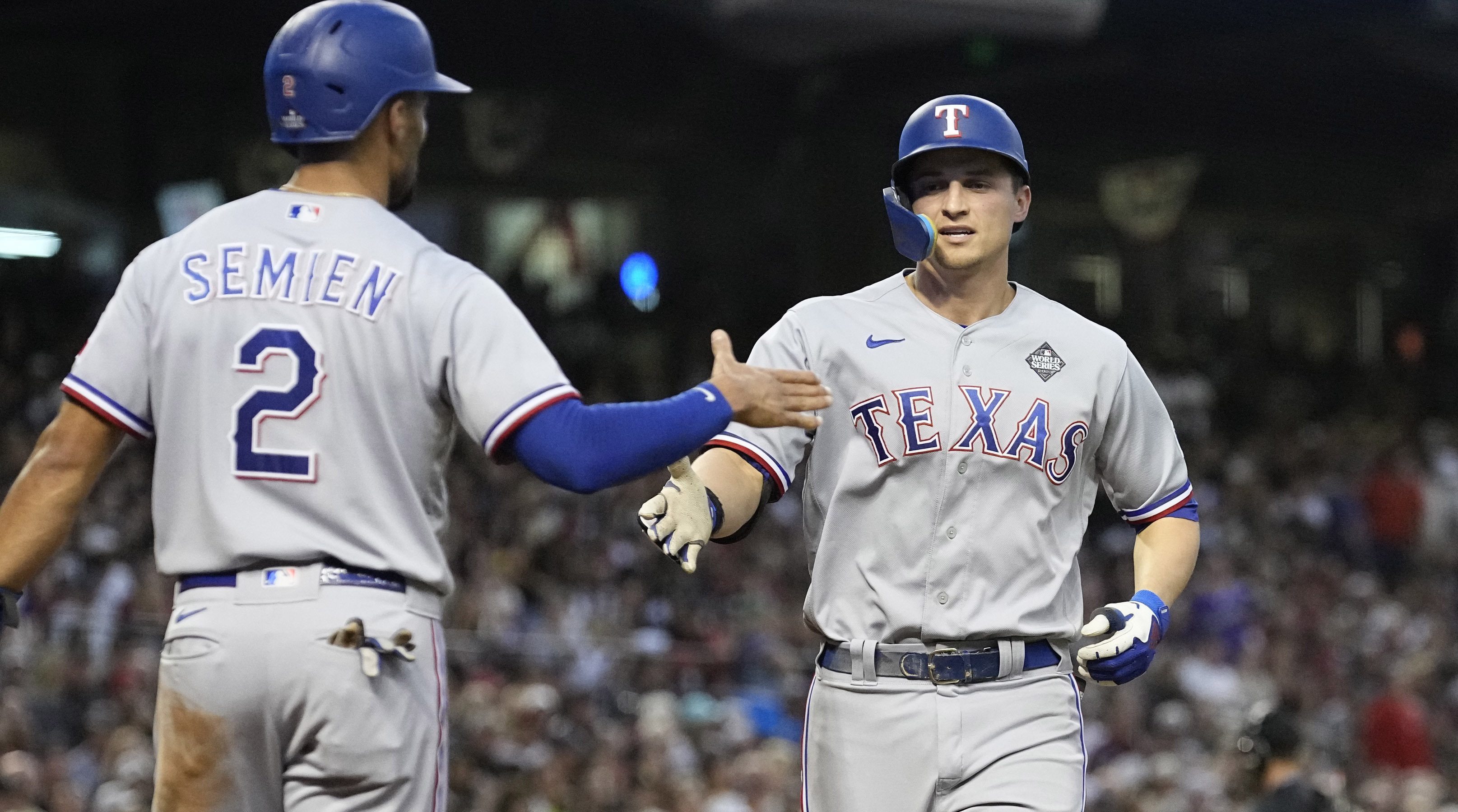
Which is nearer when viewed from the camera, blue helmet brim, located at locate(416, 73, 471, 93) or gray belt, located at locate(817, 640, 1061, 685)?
blue helmet brim, located at locate(416, 73, 471, 93)

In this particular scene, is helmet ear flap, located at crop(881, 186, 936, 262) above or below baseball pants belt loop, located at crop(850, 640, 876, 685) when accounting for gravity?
above

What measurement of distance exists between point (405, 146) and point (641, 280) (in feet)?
51.1

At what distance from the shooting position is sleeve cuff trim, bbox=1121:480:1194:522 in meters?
4.12

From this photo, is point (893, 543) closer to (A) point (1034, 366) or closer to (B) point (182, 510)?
(A) point (1034, 366)

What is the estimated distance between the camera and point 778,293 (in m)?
19.1

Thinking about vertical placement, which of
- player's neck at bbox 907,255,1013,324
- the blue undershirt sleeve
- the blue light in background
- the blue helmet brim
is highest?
the blue light in background

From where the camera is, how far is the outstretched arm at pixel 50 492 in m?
3.07

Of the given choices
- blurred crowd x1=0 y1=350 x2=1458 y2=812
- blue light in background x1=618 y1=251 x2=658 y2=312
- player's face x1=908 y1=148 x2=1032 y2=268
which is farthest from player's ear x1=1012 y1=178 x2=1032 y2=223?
blue light in background x1=618 y1=251 x2=658 y2=312

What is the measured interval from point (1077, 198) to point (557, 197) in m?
6.57

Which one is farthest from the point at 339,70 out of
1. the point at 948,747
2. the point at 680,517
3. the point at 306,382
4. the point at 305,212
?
the point at 948,747

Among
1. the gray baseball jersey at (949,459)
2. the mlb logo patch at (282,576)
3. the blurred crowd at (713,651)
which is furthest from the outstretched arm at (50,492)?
the blurred crowd at (713,651)

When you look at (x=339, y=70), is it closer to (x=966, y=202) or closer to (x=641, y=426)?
(x=641, y=426)

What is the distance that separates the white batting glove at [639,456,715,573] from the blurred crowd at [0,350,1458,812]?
3.38 meters

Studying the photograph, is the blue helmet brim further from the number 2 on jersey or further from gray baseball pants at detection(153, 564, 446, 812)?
gray baseball pants at detection(153, 564, 446, 812)
